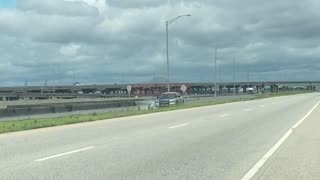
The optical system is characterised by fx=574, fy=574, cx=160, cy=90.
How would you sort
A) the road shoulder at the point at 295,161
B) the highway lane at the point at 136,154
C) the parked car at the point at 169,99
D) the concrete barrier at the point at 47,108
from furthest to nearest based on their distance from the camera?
the parked car at the point at 169,99 → the concrete barrier at the point at 47,108 → the highway lane at the point at 136,154 → the road shoulder at the point at 295,161

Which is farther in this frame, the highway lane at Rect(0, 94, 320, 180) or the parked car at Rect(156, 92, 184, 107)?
the parked car at Rect(156, 92, 184, 107)

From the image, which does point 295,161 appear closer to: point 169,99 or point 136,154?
point 136,154

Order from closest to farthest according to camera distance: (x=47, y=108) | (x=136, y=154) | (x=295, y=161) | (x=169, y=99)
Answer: (x=295, y=161) < (x=136, y=154) < (x=47, y=108) < (x=169, y=99)

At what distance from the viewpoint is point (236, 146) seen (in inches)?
683

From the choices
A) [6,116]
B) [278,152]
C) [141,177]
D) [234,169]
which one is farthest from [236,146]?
[6,116]

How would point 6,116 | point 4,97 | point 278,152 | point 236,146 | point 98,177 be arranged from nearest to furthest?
point 98,177 < point 278,152 < point 236,146 < point 6,116 < point 4,97

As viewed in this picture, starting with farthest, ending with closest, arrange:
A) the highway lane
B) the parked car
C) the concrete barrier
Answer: the parked car < the concrete barrier < the highway lane

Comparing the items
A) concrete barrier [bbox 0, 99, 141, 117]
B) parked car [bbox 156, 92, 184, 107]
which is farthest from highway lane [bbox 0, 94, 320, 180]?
parked car [bbox 156, 92, 184, 107]

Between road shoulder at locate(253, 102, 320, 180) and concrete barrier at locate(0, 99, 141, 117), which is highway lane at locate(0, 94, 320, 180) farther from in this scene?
concrete barrier at locate(0, 99, 141, 117)

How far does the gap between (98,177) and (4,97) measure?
14688 centimetres

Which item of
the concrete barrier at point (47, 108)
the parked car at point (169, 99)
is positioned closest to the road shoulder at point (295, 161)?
the concrete barrier at point (47, 108)

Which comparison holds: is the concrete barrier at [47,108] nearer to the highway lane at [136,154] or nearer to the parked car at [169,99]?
the parked car at [169,99]

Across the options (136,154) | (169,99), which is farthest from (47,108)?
(136,154)

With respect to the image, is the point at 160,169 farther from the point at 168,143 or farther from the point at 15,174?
the point at 168,143
